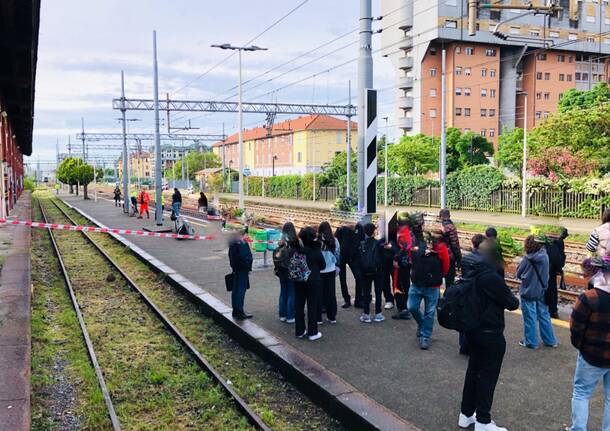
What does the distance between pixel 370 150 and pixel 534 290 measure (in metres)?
3.93

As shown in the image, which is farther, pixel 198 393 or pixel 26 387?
pixel 198 393

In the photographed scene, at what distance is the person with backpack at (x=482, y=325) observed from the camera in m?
4.70

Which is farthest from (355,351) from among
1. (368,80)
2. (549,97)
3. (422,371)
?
(549,97)

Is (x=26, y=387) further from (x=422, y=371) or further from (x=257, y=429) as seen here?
(x=422, y=371)

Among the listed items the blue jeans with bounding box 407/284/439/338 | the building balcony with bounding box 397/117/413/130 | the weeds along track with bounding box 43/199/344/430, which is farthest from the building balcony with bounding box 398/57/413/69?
the blue jeans with bounding box 407/284/439/338

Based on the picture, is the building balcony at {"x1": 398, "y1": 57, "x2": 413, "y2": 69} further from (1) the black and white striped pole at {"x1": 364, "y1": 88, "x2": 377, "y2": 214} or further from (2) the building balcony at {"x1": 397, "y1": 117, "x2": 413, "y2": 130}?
(1) the black and white striped pole at {"x1": 364, "y1": 88, "x2": 377, "y2": 214}

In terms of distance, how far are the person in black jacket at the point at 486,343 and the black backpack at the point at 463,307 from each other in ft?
0.12

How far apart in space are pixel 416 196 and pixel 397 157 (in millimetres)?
7653

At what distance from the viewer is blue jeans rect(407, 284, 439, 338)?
6.86 m

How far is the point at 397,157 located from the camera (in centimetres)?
4894

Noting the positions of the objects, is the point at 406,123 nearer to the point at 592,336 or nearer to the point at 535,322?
the point at 535,322

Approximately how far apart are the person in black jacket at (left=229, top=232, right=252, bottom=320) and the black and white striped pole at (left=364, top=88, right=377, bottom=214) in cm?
252

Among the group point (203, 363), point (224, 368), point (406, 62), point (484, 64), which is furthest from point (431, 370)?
point (484, 64)

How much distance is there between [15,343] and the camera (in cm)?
721
